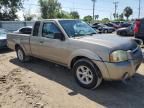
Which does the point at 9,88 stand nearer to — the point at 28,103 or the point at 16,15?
the point at 28,103

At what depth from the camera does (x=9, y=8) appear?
38312 mm

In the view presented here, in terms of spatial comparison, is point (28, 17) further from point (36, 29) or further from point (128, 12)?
point (128, 12)

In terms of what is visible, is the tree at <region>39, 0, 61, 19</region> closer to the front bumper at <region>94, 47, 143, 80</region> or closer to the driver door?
the driver door

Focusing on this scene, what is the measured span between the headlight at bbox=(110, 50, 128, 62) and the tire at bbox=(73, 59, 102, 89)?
52 cm

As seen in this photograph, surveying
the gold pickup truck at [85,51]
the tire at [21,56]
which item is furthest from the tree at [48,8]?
the gold pickup truck at [85,51]

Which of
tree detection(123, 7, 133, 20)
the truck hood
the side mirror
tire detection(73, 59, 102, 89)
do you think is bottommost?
tire detection(73, 59, 102, 89)

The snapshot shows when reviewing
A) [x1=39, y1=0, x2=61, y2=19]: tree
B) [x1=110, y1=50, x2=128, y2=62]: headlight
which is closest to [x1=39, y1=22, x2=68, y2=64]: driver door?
[x1=110, y1=50, x2=128, y2=62]: headlight

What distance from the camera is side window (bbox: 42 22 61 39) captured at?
21.8 ft

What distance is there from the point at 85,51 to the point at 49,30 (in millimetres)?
1813

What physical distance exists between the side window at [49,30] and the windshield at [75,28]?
238 millimetres

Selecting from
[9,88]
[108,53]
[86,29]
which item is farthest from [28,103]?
[86,29]

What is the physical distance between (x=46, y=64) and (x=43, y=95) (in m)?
3.05

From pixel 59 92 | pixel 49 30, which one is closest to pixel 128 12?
pixel 49 30

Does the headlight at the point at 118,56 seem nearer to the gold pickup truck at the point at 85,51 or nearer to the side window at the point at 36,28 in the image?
the gold pickup truck at the point at 85,51
